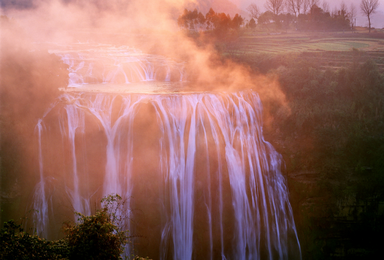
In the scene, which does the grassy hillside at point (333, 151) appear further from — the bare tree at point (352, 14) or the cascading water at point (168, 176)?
the bare tree at point (352, 14)

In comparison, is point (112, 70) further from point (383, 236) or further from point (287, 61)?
point (383, 236)

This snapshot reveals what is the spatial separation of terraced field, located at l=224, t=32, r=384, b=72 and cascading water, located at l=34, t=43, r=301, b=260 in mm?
14243

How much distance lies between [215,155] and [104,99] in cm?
793

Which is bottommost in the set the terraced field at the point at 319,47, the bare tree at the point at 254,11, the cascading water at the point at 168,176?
the cascading water at the point at 168,176

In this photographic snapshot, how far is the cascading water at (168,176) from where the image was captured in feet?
52.3

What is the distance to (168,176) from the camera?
55.2ft

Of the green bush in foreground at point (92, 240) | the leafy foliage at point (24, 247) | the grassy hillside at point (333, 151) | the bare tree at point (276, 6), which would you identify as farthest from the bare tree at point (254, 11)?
the leafy foliage at point (24, 247)

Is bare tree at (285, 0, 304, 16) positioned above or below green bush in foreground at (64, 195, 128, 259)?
above

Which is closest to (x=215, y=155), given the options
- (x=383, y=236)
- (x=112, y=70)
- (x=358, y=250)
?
(x=358, y=250)

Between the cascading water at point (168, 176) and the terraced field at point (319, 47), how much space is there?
46.7 ft

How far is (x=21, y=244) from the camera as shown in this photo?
7.83 meters

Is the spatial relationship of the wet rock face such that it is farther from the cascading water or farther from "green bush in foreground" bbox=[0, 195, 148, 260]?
"green bush in foreground" bbox=[0, 195, 148, 260]

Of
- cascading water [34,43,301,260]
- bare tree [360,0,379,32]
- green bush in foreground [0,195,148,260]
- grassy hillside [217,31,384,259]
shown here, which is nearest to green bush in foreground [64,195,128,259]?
green bush in foreground [0,195,148,260]

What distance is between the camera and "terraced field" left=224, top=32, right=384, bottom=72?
88.5 feet
